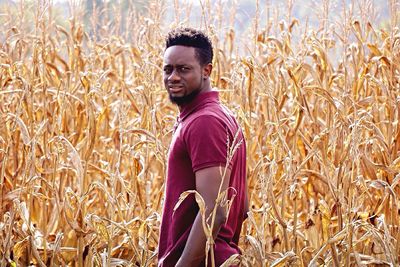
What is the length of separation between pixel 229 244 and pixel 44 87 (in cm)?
198

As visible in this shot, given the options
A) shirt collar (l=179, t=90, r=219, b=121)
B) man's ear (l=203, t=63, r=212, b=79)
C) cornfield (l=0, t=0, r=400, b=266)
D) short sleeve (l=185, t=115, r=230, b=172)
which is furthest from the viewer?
cornfield (l=0, t=0, r=400, b=266)

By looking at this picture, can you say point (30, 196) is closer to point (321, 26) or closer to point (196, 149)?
point (196, 149)

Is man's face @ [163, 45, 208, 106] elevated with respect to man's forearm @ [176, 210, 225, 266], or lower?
elevated

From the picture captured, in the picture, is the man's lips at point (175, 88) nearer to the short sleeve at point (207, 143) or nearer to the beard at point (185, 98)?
the beard at point (185, 98)

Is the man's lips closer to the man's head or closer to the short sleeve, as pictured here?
the man's head

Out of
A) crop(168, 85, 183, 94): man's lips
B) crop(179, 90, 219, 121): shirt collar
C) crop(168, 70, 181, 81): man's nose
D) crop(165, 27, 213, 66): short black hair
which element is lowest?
crop(179, 90, 219, 121): shirt collar

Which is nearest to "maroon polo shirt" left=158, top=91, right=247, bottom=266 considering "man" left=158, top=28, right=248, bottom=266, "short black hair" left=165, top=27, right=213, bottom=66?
"man" left=158, top=28, right=248, bottom=266

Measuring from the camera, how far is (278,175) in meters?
4.82

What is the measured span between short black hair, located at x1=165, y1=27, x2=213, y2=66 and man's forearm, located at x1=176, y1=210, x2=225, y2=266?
23.5 inches

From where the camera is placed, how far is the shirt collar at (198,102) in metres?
3.16

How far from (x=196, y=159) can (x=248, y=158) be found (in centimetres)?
188

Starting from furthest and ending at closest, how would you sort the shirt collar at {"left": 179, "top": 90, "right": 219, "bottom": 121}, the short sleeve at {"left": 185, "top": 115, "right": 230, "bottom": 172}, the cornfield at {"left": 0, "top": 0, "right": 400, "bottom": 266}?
the cornfield at {"left": 0, "top": 0, "right": 400, "bottom": 266} < the shirt collar at {"left": 179, "top": 90, "right": 219, "bottom": 121} < the short sleeve at {"left": 185, "top": 115, "right": 230, "bottom": 172}

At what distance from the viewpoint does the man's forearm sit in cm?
303

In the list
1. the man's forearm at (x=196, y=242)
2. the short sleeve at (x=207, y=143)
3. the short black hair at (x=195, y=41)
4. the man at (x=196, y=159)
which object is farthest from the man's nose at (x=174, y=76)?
the man's forearm at (x=196, y=242)
